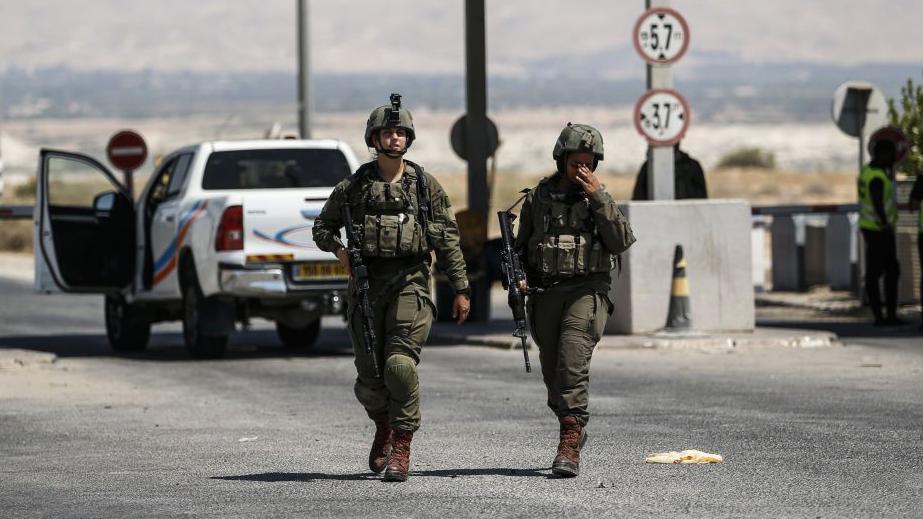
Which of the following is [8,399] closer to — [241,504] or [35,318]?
[241,504]

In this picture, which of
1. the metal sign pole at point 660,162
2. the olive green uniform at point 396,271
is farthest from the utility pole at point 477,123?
the olive green uniform at point 396,271

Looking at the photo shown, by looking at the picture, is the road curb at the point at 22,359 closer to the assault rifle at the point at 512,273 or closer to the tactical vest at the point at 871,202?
the tactical vest at the point at 871,202

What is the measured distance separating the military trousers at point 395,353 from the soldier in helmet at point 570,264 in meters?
0.54

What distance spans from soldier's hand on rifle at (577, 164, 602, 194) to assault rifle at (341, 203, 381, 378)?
3.62ft

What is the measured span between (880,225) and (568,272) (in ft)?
36.0

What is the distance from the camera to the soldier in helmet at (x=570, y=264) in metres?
9.09

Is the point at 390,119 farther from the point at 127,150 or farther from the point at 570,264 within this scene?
the point at 127,150

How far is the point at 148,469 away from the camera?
388 inches

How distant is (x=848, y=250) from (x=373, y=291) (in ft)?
58.9

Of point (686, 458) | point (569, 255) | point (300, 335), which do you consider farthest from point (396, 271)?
point (300, 335)

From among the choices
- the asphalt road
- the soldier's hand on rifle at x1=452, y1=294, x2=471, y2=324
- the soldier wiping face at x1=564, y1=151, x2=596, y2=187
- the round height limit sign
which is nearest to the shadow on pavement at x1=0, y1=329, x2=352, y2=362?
Answer: the asphalt road

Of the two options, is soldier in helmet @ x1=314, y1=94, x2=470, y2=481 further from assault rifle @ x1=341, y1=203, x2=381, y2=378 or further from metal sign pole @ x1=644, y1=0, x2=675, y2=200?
metal sign pole @ x1=644, y1=0, x2=675, y2=200

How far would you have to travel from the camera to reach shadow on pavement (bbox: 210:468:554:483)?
30.4 ft

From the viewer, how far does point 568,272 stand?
30.1ft
